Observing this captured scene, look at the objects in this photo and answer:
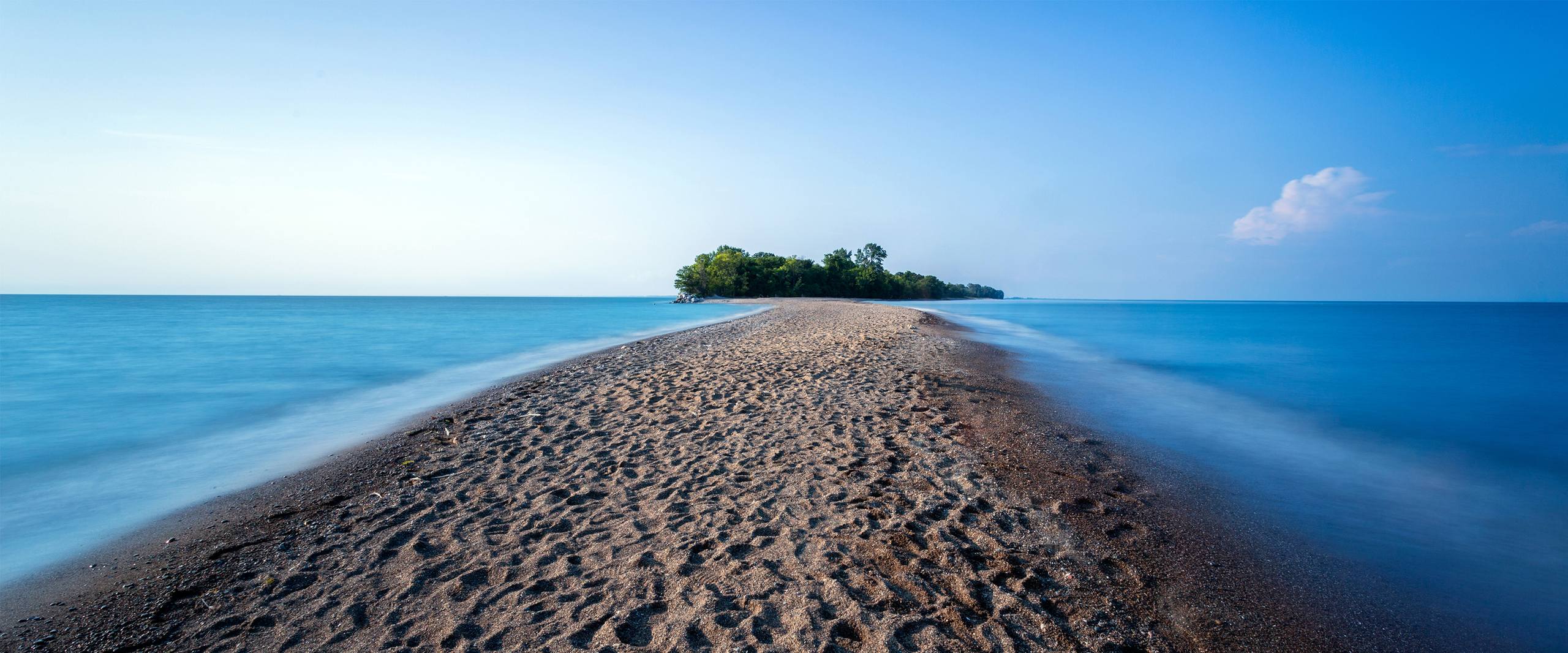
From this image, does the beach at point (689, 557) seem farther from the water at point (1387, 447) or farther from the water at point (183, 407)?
the water at point (1387, 447)

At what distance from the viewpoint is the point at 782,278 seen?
98875 millimetres

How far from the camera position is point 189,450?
948 centimetres

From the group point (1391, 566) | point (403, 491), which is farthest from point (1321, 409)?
point (403, 491)

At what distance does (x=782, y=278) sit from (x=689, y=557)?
311ft

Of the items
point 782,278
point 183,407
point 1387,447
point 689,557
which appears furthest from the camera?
point 782,278

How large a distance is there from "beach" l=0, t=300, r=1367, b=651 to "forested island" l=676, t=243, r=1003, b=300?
8697cm

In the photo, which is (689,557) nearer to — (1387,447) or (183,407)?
(1387,447)

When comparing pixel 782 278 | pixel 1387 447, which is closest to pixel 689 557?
pixel 1387 447

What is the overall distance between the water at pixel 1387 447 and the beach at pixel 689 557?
161 centimetres

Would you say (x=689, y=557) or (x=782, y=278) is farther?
(x=782, y=278)

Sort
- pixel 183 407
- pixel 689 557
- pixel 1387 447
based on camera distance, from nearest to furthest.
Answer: pixel 689 557, pixel 1387 447, pixel 183 407

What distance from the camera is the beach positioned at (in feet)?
12.2

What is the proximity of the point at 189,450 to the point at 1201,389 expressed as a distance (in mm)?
21610

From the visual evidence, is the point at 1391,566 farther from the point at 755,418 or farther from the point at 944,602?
the point at 755,418
